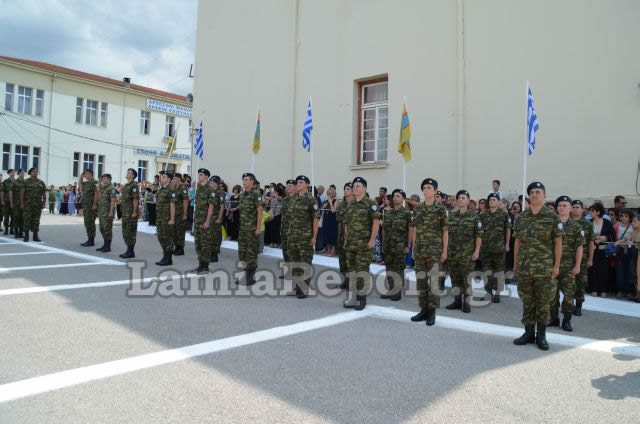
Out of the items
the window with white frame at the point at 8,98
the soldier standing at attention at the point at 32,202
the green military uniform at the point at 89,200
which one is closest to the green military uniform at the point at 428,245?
the green military uniform at the point at 89,200

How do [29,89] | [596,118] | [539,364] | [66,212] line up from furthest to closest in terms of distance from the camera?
[29,89] < [66,212] < [596,118] < [539,364]

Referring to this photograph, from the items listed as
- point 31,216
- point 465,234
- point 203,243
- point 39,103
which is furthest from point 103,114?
point 465,234

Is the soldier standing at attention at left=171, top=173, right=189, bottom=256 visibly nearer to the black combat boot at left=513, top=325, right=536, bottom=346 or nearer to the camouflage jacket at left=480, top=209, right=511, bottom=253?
the camouflage jacket at left=480, top=209, right=511, bottom=253

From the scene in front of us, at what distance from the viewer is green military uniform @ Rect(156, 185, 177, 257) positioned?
1012 centimetres

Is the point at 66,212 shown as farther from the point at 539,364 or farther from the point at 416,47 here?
the point at 539,364

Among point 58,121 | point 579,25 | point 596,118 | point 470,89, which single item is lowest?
point 596,118

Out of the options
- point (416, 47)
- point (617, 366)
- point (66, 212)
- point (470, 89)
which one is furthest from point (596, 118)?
point (66, 212)

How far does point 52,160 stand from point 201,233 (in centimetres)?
3044

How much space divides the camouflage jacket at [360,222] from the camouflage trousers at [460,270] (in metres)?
1.45

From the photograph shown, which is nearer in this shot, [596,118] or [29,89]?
[596,118]

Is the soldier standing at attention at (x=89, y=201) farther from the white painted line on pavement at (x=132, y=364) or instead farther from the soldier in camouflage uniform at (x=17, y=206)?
the white painted line on pavement at (x=132, y=364)

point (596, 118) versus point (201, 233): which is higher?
point (596, 118)

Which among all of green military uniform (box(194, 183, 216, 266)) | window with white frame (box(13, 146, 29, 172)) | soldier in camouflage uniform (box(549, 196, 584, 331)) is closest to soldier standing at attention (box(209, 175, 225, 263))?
green military uniform (box(194, 183, 216, 266))

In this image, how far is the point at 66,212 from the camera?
27156 mm
